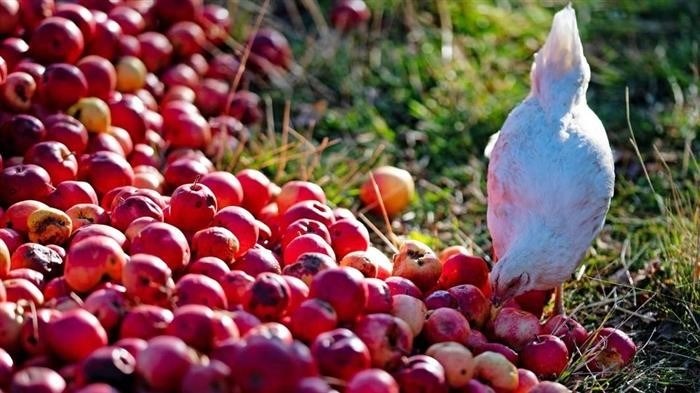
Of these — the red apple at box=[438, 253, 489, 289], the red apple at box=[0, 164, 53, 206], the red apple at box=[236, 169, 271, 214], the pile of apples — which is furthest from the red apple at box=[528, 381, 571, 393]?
the red apple at box=[0, 164, 53, 206]

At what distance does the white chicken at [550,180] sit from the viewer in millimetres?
3264

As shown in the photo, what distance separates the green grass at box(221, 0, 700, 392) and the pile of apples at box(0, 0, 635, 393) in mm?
265

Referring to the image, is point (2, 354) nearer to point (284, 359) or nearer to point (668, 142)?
point (284, 359)

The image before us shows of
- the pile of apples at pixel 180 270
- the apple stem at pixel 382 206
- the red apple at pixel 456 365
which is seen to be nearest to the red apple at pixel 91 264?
the pile of apples at pixel 180 270

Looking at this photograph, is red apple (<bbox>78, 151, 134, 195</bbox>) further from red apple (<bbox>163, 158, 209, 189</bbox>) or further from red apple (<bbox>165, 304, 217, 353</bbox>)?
red apple (<bbox>165, 304, 217, 353</bbox>)

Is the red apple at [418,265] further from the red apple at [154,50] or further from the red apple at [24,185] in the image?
the red apple at [154,50]

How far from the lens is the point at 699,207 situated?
396 cm

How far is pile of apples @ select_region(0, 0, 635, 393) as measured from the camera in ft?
8.34

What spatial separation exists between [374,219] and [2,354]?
2.11 m

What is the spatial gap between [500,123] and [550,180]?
170 cm

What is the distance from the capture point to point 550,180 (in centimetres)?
334

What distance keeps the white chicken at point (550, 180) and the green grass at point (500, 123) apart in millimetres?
252

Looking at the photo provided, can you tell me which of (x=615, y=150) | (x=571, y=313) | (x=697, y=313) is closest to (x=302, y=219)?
(x=571, y=313)

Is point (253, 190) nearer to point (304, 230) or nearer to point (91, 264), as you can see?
point (304, 230)
